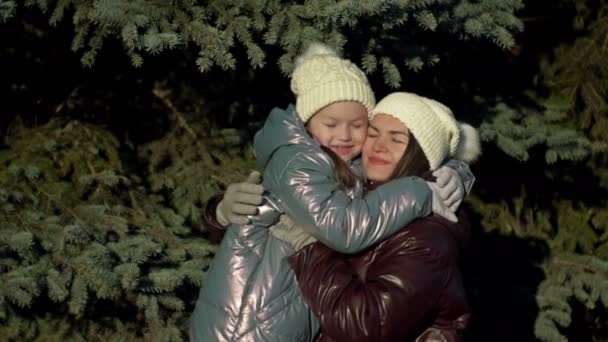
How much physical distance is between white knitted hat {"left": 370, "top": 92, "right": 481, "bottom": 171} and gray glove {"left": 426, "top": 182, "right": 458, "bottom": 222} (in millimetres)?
137

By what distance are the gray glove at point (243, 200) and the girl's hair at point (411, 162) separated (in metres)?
0.53

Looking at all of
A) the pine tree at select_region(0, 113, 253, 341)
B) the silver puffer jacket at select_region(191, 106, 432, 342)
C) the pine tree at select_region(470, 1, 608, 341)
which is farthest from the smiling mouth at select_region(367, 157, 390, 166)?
the pine tree at select_region(470, 1, 608, 341)

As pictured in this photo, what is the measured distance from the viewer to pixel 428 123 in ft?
10.4

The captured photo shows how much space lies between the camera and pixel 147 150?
4.98 metres

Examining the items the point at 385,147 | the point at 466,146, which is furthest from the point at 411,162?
the point at 466,146

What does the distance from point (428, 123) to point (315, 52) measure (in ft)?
2.37

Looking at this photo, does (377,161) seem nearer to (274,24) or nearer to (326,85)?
(326,85)

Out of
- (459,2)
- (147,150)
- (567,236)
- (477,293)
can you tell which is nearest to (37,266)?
(147,150)

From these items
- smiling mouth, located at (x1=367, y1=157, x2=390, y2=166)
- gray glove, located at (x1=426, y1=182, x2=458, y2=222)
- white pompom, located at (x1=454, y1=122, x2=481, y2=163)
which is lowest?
gray glove, located at (x1=426, y1=182, x2=458, y2=222)

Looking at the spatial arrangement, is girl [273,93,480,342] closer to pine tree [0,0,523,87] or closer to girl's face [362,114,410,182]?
girl's face [362,114,410,182]

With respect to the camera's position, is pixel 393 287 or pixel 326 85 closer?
pixel 393 287

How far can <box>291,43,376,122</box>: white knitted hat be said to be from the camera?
3326 mm

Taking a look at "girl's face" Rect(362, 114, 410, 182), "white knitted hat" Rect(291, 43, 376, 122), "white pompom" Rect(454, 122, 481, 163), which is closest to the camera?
"girl's face" Rect(362, 114, 410, 182)

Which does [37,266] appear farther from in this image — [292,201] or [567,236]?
[567,236]
